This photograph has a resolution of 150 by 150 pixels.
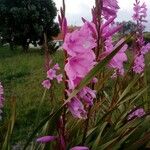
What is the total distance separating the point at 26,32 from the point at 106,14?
1062 inches

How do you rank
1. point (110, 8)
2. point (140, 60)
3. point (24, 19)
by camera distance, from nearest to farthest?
point (110, 8), point (140, 60), point (24, 19)

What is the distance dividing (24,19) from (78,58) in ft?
88.1

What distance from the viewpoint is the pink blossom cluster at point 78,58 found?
1600mm

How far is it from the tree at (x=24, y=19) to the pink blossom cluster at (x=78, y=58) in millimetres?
26542

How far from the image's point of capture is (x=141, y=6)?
16.6 feet

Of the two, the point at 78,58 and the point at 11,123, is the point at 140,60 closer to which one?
the point at 11,123

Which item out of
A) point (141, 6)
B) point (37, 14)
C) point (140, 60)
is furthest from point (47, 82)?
point (37, 14)

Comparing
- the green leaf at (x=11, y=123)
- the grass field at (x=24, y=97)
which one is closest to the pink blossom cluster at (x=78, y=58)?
the green leaf at (x=11, y=123)

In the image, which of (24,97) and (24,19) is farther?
(24,19)

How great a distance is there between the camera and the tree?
92.2 ft

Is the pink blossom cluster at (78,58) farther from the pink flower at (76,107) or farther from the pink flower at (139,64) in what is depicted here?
the pink flower at (139,64)

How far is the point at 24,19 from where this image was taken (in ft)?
92.2

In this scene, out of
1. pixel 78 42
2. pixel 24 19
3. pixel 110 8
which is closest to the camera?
pixel 78 42

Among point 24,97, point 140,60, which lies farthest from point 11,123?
point 24,97
